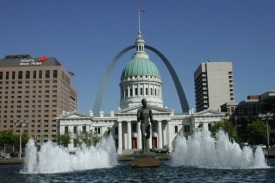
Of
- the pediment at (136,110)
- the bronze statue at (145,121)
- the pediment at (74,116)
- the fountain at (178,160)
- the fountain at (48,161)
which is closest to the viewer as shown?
the fountain at (178,160)

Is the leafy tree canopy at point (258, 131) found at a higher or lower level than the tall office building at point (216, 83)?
lower

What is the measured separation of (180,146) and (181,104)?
91781mm

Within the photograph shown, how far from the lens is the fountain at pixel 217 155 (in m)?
34.0

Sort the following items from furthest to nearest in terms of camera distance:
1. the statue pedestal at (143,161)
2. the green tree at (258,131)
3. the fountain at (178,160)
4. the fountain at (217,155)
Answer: the green tree at (258,131) → the fountain at (217,155) → the fountain at (178,160) → the statue pedestal at (143,161)

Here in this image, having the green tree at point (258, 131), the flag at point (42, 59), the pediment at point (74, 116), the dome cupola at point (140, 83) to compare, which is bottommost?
the green tree at point (258, 131)

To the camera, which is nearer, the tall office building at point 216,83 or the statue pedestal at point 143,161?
the statue pedestal at point 143,161

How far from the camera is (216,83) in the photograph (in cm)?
17300

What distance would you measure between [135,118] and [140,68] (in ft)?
77.5

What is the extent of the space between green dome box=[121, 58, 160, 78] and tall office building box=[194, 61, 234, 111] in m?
54.4

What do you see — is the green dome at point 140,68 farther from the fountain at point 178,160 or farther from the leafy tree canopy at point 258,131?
the fountain at point 178,160

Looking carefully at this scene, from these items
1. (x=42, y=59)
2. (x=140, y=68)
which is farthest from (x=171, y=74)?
(x=42, y=59)

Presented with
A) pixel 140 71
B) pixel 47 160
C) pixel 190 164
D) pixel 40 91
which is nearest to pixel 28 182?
pixel 47 160

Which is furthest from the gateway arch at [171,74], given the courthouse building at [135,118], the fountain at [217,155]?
the fountain at [217,155]

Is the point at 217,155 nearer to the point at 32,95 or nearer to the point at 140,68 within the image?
the point at 140,68
